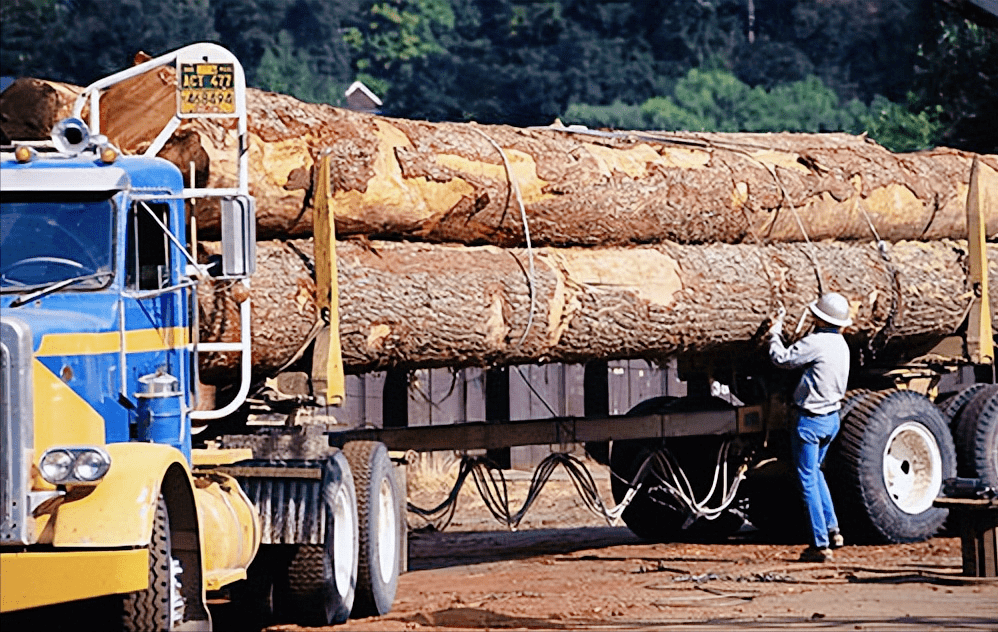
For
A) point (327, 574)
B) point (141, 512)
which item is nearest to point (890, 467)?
point (327, 574)

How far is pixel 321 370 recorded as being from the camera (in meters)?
12.5

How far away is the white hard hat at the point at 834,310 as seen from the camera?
15734mm

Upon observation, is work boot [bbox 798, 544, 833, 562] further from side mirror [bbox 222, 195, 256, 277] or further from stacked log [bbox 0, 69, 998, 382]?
side mirror [bbox 222, 195, 256, 277]

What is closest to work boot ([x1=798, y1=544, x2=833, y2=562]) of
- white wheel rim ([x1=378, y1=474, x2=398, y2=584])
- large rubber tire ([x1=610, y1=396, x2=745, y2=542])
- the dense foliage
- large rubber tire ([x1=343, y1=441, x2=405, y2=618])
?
large rubber tire ([x1=610, y1=396, x2=745, y2=542])

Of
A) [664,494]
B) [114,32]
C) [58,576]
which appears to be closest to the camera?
[58,576]

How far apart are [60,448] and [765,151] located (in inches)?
362

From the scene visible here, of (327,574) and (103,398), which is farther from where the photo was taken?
(327,574)

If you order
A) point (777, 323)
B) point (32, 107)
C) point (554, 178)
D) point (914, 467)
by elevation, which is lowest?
point (914, 467)

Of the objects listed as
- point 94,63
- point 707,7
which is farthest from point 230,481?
point 707,7

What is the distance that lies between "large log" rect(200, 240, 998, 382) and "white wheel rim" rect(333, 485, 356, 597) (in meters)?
0.96

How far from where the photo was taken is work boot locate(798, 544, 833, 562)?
15523mm

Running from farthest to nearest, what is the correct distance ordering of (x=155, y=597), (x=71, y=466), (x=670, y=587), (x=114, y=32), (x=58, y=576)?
(x=114, y=32)
(x=670, y=587)
(x=155, y=597)
(x=71, y=466)
(x=58, y=576)

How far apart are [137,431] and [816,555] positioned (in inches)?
272

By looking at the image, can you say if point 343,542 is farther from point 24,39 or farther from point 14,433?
point 24,39
